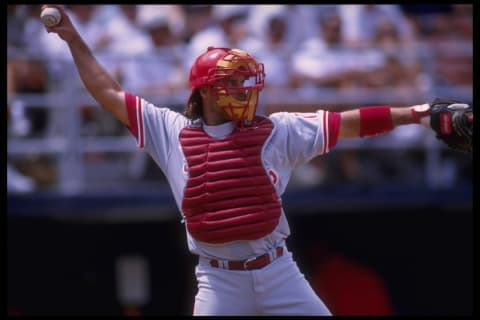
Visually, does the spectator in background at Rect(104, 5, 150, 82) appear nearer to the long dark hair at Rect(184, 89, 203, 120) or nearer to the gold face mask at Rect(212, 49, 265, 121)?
the long dark hair at Rect(184, 89, 203, 120)

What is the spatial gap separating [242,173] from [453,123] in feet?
3.41

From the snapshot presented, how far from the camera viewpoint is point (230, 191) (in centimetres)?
510

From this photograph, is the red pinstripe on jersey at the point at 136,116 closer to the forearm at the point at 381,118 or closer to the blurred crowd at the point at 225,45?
the forearm at the point at 381,118

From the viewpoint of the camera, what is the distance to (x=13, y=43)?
8945 millimetres

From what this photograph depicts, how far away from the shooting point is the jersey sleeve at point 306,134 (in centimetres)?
521

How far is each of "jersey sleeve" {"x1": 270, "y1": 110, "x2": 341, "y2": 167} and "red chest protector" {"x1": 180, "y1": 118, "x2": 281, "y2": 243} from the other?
4.1 inches

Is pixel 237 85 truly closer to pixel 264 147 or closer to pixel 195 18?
pixel 264 147

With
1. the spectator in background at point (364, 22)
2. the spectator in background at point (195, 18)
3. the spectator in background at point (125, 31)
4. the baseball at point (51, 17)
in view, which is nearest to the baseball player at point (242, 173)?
the baseball at point (51, 17)

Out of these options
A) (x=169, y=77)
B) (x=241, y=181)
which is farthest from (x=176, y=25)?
(x=241, y=181)

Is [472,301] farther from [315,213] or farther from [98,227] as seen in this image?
[98,227]

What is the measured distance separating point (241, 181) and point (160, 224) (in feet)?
15.2

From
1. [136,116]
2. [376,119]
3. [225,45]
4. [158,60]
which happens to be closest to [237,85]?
[136,116]

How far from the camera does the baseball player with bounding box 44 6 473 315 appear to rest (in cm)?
510

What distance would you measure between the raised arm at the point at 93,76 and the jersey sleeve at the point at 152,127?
0.05 m
